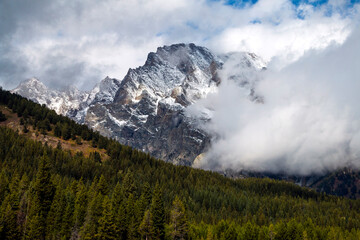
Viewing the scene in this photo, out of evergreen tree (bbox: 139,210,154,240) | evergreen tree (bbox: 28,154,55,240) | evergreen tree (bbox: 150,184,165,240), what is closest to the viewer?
evergreen tree (bbox: 28,154,55,240)

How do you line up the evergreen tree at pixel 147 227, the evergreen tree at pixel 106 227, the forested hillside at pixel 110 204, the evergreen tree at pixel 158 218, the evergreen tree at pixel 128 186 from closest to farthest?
the evergreen tree at pixel 106 227
the evergreen tree at pixel 147 227
the forested hillside at pixel 110 204
the evergreen tree at pixel 158 218
the evergreen tree at pixel 128 186

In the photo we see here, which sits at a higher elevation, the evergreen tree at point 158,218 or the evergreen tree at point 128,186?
the evergreen tree at point 128,186

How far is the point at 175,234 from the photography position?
3155 inches

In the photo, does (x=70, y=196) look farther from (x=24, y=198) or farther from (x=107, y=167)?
(x=107, y=167)

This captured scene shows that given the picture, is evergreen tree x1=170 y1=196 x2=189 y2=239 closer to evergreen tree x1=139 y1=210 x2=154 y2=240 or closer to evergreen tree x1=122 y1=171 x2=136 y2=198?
evergreen tree x1=139 y1=210 x2=154 y2=240

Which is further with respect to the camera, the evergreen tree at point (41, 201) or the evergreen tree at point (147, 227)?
the evergreen tree at point (147, 227)

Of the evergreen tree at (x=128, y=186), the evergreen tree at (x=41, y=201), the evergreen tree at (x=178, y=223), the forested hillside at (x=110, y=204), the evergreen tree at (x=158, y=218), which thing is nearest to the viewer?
the evergreen tree at (x=41, y=201)

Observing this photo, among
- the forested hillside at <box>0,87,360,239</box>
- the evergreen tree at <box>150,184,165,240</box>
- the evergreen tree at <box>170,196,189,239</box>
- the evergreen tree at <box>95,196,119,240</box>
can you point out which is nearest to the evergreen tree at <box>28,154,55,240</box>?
the forested hillside at <box>0,87,360,239</box>

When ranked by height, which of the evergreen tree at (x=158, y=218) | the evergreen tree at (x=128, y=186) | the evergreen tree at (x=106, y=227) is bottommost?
the evergreen tree at (x=106, y=227)

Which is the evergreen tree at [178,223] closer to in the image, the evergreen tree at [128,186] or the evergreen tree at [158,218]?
the evergreen tree at [158,218]

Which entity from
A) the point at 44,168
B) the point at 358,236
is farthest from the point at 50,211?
the point at 358,236

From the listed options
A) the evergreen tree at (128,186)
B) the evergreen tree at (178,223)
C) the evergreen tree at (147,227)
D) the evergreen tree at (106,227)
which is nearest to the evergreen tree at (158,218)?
the evergreen tree at (147,227)

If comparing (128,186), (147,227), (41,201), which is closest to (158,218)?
(147,227)

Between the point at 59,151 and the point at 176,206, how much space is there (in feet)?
346
